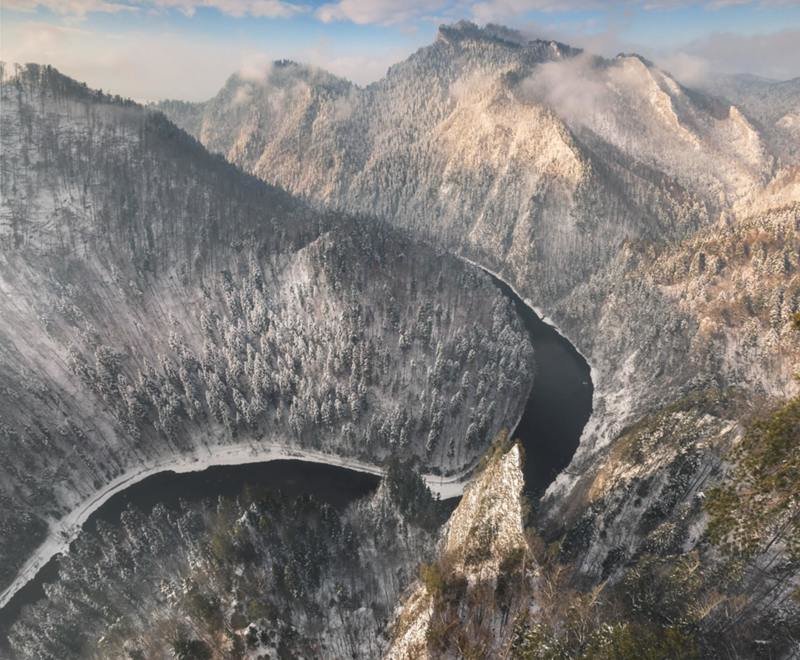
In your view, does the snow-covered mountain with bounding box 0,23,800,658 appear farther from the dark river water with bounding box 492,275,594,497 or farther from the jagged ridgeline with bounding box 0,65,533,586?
the dark river water with bounding box 492,275,594,497

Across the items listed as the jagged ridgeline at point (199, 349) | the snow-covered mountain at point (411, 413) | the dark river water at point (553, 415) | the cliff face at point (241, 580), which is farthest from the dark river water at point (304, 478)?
the cliff face at point (241, 580)

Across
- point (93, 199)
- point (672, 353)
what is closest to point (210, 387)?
point (93, 199)

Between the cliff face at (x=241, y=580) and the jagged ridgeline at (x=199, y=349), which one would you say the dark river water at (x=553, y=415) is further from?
the cliff face at (x=241, y=580)

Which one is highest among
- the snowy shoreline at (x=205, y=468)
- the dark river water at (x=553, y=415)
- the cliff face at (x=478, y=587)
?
the cliff face at (x=478, y=587)

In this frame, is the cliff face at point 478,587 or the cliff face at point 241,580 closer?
the cliff face at point 478,587

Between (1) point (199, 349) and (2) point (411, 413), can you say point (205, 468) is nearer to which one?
(1) point (199, 349)
